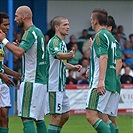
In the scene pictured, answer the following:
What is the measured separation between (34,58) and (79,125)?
5.52 meters

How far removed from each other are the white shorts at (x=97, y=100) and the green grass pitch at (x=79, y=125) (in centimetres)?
390

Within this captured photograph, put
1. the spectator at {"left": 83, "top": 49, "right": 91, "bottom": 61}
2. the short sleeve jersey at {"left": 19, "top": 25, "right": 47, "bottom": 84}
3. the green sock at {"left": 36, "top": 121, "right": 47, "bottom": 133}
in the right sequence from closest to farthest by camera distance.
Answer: the short sleeve jersey at {"left": 19, "top": 25, "right": 47, "bottom": 84} < the green sock at {"left": 36, "top": 121, "right": 47, "bottom": 133} < the spectator at {"left": 83, "top": 49, "right": 91, "bottom": 61}

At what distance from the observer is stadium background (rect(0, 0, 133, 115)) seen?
23.1 m

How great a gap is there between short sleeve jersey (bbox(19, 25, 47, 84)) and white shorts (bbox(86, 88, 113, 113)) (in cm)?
78

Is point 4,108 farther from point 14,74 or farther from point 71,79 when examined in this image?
point 71,79

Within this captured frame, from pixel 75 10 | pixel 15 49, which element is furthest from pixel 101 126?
pixel 75 10

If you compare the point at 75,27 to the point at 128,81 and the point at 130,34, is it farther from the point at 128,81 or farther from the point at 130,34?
the point at 128,81

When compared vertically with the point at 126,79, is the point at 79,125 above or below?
below

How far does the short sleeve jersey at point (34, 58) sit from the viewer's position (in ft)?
33.1

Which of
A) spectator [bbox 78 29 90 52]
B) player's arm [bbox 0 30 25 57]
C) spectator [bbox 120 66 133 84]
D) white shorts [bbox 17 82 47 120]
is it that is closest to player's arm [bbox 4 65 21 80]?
white shorts [bbox 17 82 47 120]

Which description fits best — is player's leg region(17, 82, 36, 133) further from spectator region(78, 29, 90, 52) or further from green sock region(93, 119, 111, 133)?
spectator region(78, 29, 90, 52)

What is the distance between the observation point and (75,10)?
2345cm

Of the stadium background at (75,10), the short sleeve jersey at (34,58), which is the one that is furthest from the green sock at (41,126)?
the stadium background at (75,10)

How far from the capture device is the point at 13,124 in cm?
1552
